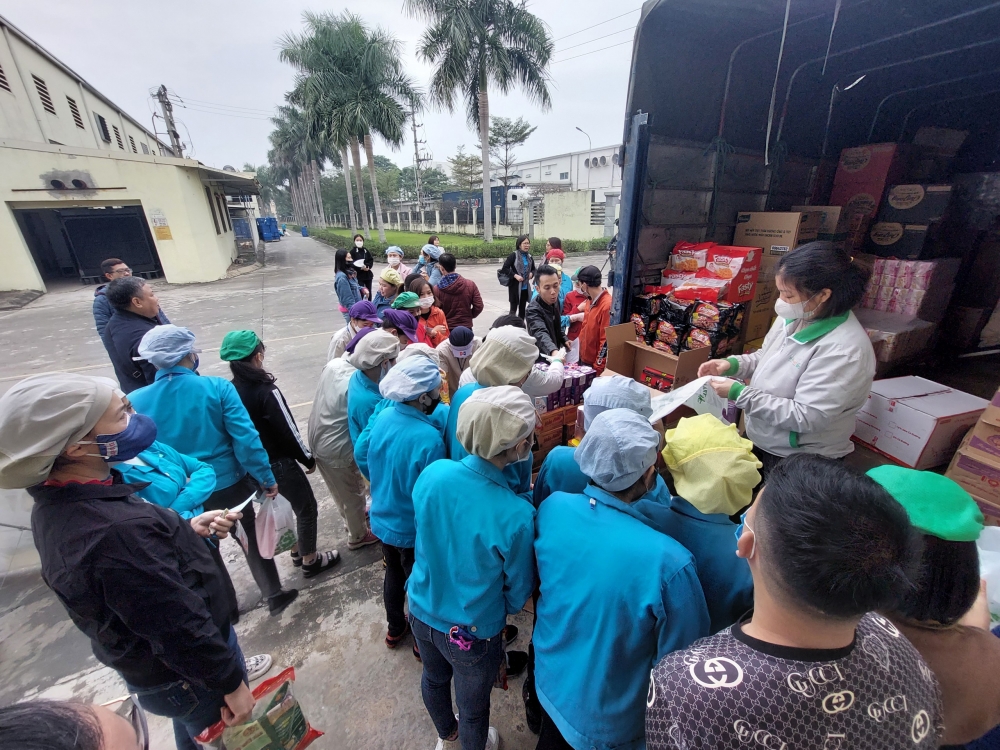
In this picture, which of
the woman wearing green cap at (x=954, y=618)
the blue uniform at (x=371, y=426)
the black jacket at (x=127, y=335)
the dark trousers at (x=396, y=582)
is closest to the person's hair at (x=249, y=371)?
the blue uniform at (x=371, y=426)

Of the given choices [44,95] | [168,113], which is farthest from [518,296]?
[168,113]

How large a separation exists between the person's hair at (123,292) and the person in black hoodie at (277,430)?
57.4 inches

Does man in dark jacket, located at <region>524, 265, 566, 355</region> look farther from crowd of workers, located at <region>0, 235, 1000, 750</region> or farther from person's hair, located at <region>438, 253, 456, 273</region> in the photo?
person's hair, located at <region>438, 253, 456, 273</region>

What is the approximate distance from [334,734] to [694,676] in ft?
6.51

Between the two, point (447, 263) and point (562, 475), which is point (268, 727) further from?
point (447, 263)

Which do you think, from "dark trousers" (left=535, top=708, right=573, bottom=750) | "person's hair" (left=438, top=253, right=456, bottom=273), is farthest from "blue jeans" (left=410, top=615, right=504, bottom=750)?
"person's hair" (left=438, top=253, right=456, bottom=273)

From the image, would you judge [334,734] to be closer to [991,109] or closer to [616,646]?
[616,646]

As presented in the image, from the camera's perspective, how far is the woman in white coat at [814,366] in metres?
1.88

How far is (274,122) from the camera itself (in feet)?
140

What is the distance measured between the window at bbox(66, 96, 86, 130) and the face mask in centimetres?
2787

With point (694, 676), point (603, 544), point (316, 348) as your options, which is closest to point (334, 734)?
point (603, 544)

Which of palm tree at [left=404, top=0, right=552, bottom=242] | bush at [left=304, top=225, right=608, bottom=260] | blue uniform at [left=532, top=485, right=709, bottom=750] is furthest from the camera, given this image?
bush at [left=304, top=225, right=608, bottom=260]

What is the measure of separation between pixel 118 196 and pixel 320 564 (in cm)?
1679

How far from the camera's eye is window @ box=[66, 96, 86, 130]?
18644mm
